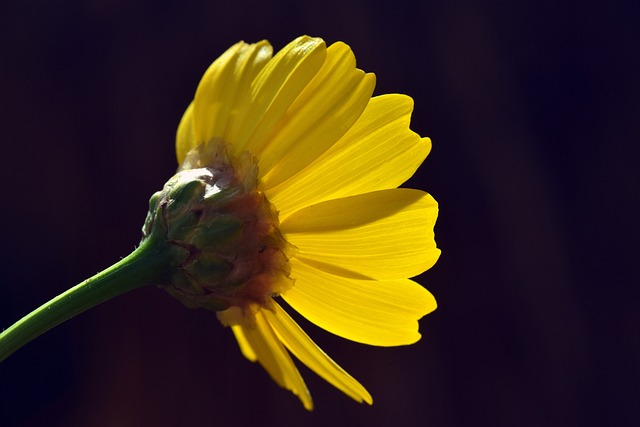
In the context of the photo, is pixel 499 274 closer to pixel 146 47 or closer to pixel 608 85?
pixel 608 85

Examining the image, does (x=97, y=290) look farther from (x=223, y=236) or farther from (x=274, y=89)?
(x=274, y=89)

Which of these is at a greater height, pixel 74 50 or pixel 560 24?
pixel 74 50

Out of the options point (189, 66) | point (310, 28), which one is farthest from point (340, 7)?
point (189, 66)

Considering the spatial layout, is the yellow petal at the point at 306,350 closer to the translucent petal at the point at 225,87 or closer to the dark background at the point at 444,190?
the translucent petal at the point at 225,87

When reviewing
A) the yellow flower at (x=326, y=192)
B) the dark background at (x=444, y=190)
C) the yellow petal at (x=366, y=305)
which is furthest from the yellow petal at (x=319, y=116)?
the dark background at (x=444, y=190)

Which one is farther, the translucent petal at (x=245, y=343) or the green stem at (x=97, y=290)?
the translucent petal at (x=245, y=343)

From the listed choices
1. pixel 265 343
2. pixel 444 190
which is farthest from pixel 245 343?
pixel 444 190
